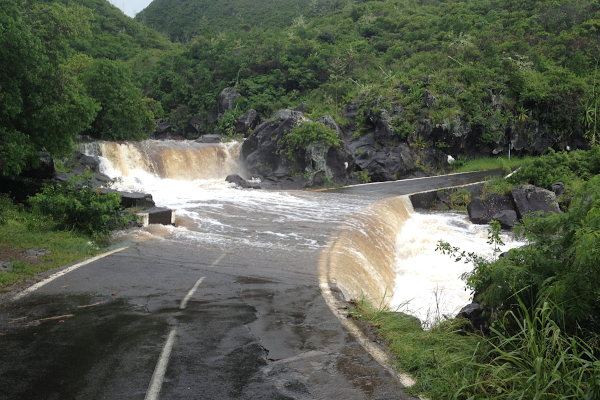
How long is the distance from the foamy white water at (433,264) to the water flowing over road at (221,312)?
7 cm

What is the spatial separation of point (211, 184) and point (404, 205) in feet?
35.4

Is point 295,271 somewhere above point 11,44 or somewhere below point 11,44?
below

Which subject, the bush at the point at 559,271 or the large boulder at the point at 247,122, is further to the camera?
the large boulder at the point at 247,122

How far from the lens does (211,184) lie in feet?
86.2

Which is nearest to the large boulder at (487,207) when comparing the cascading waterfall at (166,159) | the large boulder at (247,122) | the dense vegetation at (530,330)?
the dense vegetation at (530,330)

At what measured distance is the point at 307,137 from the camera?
2825 centimetres

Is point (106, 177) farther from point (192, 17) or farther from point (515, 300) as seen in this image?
point (192, 17)

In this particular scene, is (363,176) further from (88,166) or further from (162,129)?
(162,129)

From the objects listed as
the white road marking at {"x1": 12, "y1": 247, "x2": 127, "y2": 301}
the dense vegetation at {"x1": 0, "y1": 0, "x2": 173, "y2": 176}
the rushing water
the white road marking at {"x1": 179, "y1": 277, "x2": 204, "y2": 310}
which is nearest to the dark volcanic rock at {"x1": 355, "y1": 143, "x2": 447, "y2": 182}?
the rushing water

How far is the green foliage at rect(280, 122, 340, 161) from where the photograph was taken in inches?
1109

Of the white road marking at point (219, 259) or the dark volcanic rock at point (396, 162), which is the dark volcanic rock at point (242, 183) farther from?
the white road marking at point (219, 259)

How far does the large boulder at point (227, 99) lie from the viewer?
4225 cm

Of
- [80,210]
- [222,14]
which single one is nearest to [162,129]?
[80,210]

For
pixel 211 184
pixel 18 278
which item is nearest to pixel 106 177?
pixel 211 184
